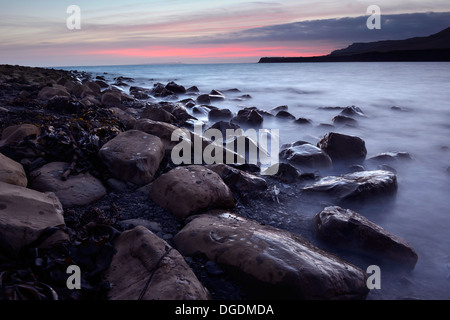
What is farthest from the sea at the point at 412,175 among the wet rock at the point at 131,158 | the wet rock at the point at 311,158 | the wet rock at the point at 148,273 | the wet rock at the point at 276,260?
the wet rock at the point at 131,158

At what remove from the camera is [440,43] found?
214ft

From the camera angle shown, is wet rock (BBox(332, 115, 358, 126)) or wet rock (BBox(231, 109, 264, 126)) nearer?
wet rock (BBox(231, 109, 264, 126))

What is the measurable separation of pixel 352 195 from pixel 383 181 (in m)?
0.55

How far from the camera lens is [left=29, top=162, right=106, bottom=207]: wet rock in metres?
2.93

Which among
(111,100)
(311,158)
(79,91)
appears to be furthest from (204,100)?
(311,158)

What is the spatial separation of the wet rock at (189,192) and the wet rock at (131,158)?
0.39 m

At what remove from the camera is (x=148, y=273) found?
189cm

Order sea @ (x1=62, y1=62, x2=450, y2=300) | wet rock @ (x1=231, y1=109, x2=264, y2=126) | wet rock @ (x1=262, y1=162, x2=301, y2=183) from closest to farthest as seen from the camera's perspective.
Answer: sea @ (x1=62, y1=62, x2=450, y2=300) < wet rock @ (x1=262, y1=162, x2=301, y2=183) < wet rock @ (x1=231, y1=109, x2=264, y2=126)

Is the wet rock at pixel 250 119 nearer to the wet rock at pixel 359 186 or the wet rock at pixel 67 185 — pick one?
the wet rock at pixel 359 186

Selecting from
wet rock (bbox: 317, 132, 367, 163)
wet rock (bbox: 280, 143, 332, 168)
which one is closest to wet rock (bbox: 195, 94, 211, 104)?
wet rock (bbox: 317, 132, 367, 163)

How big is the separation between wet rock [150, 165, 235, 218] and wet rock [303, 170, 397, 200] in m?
1.43

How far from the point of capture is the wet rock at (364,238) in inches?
102

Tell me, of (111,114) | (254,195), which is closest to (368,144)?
(254,195)

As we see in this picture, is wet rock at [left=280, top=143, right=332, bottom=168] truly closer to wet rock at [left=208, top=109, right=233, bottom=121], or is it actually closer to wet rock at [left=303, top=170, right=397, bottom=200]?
wet rock at [left=303, top=170, right=397, bottom=200]
